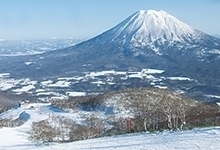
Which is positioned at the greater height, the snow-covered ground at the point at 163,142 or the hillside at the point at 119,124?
the snow-covered ground at the point at 163,142

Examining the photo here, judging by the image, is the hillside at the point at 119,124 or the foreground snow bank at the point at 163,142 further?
the hillside at the point at 119,124

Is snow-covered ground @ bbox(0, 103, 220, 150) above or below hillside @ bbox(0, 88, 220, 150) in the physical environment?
above

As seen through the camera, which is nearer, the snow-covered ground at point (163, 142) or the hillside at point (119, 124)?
the snow-covered ground at point (163, 142)

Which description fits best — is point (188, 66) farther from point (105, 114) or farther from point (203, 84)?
point (105, 114)

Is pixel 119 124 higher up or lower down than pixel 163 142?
lower down

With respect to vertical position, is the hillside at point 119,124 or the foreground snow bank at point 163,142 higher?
the foreground snow bank at point 163,142

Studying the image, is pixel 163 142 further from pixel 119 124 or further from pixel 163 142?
pixel 119 124

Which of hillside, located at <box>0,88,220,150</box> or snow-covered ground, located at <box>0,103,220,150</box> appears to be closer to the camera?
snow-covered ground, located at <box>0,103,220,150</box>

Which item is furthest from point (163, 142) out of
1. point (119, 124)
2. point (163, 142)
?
point (119, 124)

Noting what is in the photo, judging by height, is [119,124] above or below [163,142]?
below

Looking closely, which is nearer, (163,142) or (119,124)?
(163,142)

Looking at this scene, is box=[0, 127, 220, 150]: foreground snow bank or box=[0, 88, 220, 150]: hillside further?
box=[0, 88, 220, 150]: hillside
